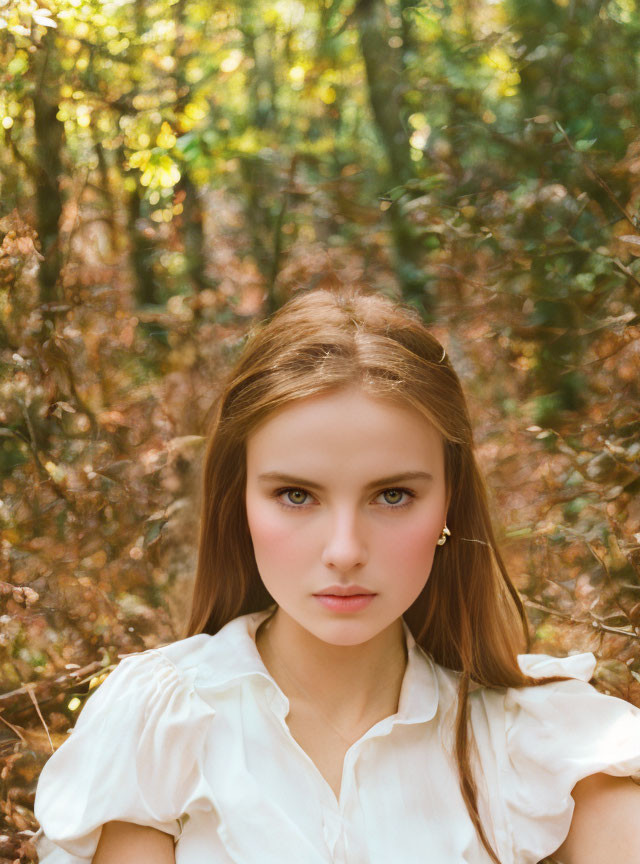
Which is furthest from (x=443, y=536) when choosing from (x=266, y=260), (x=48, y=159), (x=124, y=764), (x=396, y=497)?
(x=266, y=260)

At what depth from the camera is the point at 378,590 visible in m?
1.92

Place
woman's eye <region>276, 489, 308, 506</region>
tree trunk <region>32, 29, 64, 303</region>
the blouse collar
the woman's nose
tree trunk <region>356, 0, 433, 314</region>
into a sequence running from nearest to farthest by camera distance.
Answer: the woman's nose
woman's eye <region>276, 489, 308, 506</region>
the blouse collar
tree trunk <region>32, 29, 64, 303</region>
tree trunk <region>356, 0, 433, 314</region>

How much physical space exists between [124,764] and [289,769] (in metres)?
0.35

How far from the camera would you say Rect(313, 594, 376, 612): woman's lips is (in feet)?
6.27

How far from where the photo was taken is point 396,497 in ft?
6.45

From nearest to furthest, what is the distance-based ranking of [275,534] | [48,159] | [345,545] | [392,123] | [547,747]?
1. [345,545]
2. [275,534]
3. [547,747]
4. [48,159]
5. [392,123]

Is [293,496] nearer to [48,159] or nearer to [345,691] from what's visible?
[345,691]

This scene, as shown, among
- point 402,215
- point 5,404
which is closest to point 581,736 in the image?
point 5,404

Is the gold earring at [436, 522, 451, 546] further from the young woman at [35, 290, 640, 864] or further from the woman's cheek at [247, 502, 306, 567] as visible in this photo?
the woman's cheek at [247, 502, 306, 567]

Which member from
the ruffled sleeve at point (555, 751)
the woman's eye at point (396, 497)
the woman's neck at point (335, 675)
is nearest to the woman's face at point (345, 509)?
the woman's eye at point (396, 497)

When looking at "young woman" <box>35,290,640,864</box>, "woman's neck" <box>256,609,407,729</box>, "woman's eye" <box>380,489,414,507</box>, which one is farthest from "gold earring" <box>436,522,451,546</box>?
"woman's neck" <box>256,609,407,729</box>

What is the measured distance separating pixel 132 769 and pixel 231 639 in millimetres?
397

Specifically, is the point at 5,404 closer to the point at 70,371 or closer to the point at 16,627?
the point at 70,371

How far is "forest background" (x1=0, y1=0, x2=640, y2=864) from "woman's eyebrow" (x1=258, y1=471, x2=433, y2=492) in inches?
31.4
